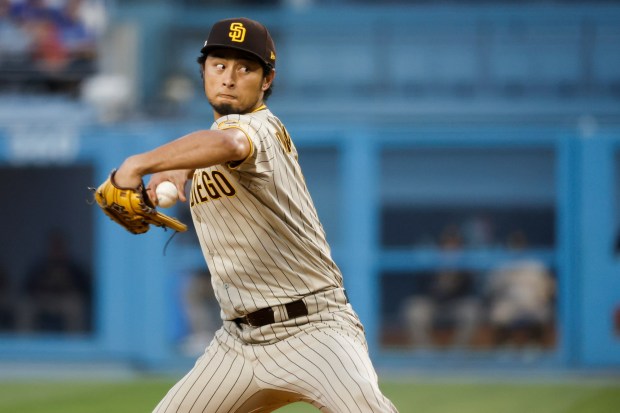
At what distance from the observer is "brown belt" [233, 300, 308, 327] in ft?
12.5

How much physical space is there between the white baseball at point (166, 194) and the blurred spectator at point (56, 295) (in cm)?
679

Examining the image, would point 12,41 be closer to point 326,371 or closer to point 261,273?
point 261,273

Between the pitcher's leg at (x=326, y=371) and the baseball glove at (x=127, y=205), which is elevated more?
the baseball glove at (x=127, y=205)

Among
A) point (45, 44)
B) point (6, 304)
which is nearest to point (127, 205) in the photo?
point (6, 304)

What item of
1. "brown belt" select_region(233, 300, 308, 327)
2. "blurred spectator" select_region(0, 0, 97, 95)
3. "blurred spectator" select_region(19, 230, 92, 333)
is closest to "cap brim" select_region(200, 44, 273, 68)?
"brown belt" select_region(233, 300, 308, 327)

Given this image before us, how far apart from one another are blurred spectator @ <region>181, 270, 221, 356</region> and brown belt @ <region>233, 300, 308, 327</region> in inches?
255

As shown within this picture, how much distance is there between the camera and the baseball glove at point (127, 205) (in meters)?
3.44

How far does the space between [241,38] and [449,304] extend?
676 cm

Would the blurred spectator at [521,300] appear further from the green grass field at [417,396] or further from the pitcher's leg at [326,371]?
the pitcher's leg at [326,371]

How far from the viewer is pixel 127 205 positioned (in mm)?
3463

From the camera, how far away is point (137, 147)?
10.2m

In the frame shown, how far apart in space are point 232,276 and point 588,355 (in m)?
6.77

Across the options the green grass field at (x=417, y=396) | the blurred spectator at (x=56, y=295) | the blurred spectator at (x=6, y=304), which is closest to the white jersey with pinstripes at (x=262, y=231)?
the green grass field at (x=417, y=396)

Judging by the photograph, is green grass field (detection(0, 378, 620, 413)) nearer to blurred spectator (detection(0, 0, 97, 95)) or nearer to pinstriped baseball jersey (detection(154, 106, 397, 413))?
pinstriped baseball jersey (detection(154, 106, 397, 413))
